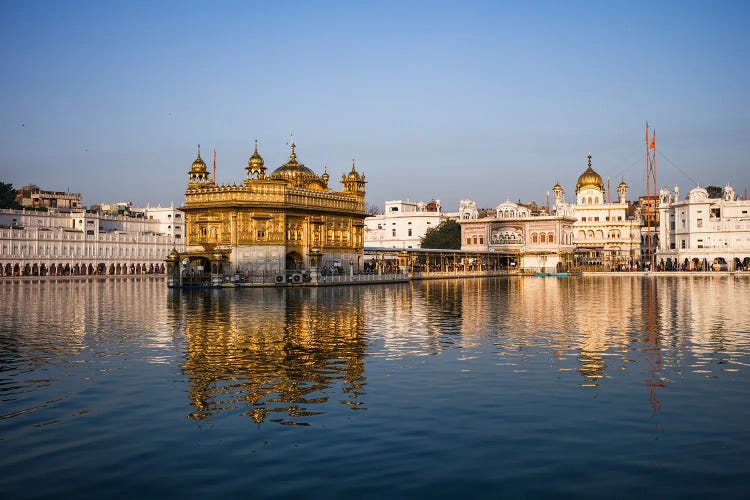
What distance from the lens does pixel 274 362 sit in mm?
17219

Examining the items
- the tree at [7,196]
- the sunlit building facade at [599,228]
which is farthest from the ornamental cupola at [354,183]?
the tree at [7,196]

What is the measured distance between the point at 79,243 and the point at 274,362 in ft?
336

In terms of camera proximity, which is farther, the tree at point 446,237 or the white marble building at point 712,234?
the tree at point 446,237

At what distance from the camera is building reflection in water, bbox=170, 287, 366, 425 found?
42.2 feet

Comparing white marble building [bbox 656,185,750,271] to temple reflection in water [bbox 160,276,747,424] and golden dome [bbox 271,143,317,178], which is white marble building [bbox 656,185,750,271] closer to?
golden dome [bbox 271,143,317,178]

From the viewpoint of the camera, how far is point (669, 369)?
643 inches

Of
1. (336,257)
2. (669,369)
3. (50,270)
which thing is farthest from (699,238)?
(669,369)

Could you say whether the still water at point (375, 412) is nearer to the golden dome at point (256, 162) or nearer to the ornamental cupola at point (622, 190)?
the golden dome at point (256, 162)

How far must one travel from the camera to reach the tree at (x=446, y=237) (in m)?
119

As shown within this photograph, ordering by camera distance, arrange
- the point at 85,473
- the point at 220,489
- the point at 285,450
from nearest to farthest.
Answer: the point at 220,489, the point at 85,473, the point at 285,450

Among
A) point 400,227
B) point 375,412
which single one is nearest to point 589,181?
point 400,227

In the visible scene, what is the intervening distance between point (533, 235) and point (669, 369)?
97.5m

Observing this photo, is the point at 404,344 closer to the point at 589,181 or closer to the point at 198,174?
the point at 198,174

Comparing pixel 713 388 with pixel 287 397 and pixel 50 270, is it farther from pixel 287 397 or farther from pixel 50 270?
pixel 50 270
